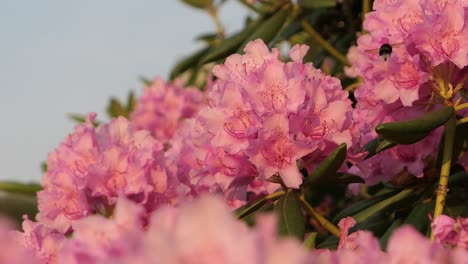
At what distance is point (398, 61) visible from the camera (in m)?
2.05

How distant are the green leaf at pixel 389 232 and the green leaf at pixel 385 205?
5cm

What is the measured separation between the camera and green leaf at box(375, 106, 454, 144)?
6.03ft

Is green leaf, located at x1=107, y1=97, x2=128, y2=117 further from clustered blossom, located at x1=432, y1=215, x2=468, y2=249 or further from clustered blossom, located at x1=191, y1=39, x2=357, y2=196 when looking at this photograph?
clustered blossom, located at x1=432, y1=215, x2=468, y2=249

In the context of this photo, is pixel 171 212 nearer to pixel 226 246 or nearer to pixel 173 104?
pixel 226 246

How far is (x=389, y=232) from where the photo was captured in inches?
85.8

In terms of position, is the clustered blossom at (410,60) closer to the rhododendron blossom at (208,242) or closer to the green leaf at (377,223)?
the green leaf at (377,223)

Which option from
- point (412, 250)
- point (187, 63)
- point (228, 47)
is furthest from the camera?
point (187, 63)

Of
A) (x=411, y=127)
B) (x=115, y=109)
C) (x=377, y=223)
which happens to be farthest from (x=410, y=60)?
(x=115, y=109)

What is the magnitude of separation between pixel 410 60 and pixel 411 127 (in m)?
0.23

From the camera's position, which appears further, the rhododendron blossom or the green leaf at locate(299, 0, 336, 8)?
the green leaf at locate(299, 0, 336, 8)

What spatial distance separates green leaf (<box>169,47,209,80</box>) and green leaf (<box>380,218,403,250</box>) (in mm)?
1610

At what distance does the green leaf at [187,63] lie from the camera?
12.3 feet

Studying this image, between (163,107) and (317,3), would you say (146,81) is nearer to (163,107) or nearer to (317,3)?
(163,107)

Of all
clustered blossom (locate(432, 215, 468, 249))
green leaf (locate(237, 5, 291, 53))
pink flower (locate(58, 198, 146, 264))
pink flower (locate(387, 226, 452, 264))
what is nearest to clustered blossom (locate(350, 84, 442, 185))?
clustered blossom (locate(432, 215, 468, 249))
